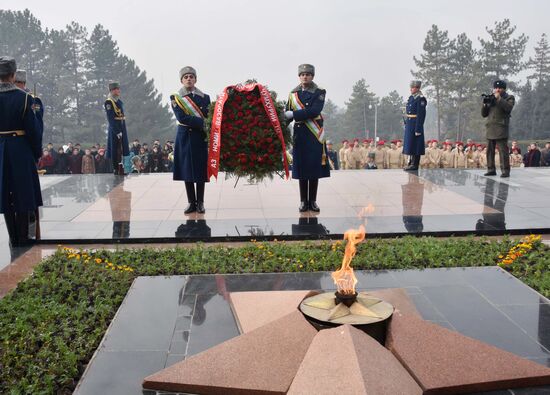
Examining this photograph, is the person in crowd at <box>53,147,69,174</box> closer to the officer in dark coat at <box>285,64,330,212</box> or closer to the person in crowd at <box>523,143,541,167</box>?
the officer in dark coat at <box>285,64,330,212</box>

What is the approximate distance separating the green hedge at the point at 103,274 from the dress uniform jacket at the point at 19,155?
0.87 meters

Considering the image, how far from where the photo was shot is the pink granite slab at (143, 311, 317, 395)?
3402 mm

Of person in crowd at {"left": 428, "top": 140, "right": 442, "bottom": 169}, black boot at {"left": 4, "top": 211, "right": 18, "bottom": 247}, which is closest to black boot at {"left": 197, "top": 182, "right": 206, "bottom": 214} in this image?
black boot at {"left": 4, "top": 211, "right": 18, "bottom": 247}

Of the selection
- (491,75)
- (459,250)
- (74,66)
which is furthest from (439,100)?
(459,250)

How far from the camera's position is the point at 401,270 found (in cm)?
568

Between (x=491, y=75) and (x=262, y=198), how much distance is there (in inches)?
1594

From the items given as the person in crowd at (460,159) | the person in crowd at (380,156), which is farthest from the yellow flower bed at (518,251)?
the person in crowd at (380,156)

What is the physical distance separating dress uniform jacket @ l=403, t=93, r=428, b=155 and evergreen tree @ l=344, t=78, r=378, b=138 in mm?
44450

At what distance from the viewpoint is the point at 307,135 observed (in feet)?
26.6

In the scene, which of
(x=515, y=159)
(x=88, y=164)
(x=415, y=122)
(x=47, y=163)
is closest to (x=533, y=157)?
(x=515, y=159)

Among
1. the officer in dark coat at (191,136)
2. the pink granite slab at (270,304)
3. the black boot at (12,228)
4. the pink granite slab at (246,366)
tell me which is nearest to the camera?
the pink granite slab at (246,366)

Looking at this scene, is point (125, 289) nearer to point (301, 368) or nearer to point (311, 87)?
point (301, 368)

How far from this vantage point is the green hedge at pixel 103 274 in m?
3.84

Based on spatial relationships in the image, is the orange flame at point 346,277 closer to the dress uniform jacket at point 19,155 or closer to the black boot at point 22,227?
the dress uniform jacket at point 19,155
